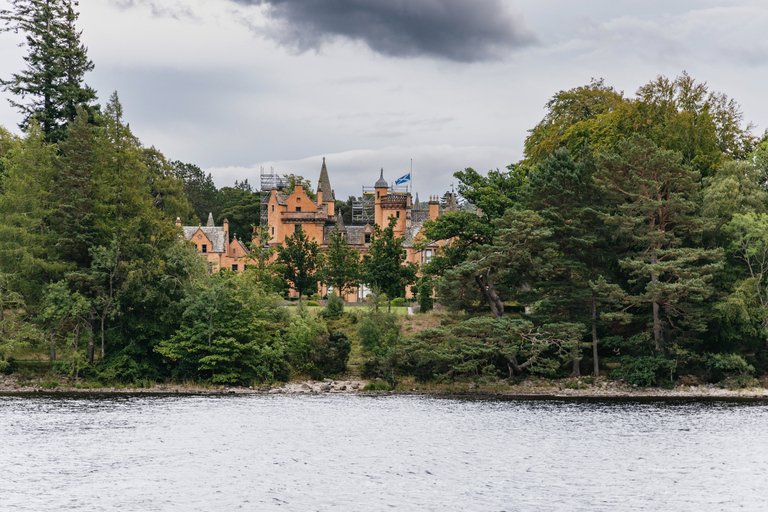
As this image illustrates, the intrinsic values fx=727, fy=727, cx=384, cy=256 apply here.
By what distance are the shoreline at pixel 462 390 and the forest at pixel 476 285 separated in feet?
2.64

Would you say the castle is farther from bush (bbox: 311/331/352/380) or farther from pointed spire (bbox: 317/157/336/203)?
bush (bbox: 311/331/352/380)

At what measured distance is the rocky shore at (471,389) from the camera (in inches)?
1663

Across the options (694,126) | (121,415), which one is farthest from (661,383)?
(121,415)

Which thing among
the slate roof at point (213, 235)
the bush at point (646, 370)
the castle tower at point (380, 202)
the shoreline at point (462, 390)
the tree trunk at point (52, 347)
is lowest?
the shoreline at point (462, 390)

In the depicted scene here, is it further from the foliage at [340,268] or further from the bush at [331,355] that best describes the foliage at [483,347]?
the foliage at [340,268]

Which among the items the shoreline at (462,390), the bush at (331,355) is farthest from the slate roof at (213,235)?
the shoreline at (462,390)

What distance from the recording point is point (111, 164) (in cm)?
4700

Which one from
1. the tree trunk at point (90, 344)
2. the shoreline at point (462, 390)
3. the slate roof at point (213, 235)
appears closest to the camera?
the shoreline at point (462, 390)

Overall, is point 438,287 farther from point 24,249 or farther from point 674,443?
point 24,249

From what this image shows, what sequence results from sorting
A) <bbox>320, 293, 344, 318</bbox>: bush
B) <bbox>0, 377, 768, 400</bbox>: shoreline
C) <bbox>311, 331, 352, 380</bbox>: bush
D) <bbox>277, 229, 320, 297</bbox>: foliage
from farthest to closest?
<bbox>277, 229, 320, 297</bbox>: foliage
<bbox>320, 293, 344, 318</bbox>: bush
<bbox>311, 331, 352, 380</bbox>: bush
<bbox>0, 377, 768, 400</bbox>: shoreline

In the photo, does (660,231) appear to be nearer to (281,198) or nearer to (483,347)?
(483,347)

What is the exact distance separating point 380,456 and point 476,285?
22795 millimetres

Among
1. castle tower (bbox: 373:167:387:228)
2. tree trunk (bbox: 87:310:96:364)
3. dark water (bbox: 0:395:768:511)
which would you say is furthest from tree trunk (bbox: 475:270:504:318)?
castle tower (bbox: 373:167:387:228)

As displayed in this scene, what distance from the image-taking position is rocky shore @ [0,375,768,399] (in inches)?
1663
